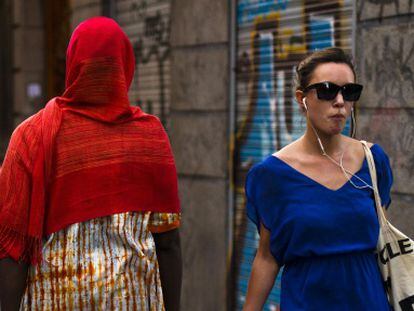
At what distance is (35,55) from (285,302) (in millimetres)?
9907

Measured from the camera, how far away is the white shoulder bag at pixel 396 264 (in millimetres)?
3150

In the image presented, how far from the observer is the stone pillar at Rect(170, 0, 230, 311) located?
6809mm

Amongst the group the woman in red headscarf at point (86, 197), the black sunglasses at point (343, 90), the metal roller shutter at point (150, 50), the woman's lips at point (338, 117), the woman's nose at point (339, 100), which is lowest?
the woman in red headscarf at point (86, 197)

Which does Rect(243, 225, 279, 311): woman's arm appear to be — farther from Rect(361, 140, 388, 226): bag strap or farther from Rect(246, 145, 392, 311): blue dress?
Rect(361, 140, 388, 226): bag strap

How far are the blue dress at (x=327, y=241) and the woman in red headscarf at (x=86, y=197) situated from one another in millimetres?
492

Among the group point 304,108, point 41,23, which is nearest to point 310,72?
point 304,108

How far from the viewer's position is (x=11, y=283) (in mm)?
3111

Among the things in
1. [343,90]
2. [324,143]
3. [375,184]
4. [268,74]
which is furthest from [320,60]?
[268,74]

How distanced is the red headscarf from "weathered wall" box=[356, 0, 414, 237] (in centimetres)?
182

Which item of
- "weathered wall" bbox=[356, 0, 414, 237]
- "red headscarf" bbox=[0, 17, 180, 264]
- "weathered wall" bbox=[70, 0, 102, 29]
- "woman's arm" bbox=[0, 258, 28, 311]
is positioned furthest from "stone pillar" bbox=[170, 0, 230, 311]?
"woman's arm" bbox=[0, 258, 28, 311]

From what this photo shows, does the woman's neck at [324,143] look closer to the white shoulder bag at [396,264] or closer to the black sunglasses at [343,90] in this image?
the black sunglasses at [343,90]

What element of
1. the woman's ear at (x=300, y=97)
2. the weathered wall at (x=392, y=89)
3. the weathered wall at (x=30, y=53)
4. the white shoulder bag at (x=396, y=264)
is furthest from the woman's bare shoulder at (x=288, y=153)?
the weathered wall at (x=30, y=53)

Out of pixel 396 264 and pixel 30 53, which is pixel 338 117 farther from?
pixel 30 53

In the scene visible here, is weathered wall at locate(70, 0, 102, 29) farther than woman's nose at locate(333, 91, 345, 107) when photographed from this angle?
Yes
